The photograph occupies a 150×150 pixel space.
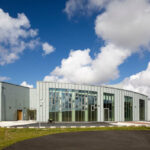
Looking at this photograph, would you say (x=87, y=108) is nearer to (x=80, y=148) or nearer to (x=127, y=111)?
(x=127, y=111)

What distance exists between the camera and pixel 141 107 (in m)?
39.3

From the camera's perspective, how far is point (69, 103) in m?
30.2

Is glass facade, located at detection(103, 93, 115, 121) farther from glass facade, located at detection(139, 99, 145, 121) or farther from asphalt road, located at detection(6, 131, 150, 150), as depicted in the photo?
asphalt road, located at detection(6, 131, 150, 150)

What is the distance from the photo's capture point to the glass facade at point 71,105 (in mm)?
29578

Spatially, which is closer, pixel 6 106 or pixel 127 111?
pixel 6 106

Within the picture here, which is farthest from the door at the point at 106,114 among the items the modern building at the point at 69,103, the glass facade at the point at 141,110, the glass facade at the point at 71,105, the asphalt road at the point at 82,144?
the asphalt road at the point at 82,144

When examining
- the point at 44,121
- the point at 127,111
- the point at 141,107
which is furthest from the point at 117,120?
the point at 44,121

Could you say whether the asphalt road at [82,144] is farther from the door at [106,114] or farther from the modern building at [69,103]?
the door at [106,114]

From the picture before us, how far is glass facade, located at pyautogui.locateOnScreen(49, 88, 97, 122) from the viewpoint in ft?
97.0

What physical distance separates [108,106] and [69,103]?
8.18 m

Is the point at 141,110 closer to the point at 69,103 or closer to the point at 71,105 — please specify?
the point at 71,105

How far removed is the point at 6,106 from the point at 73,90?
1313 centimetres

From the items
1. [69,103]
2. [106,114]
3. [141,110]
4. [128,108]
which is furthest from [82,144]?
[141,110]

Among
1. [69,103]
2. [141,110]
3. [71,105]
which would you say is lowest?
[141,110]
